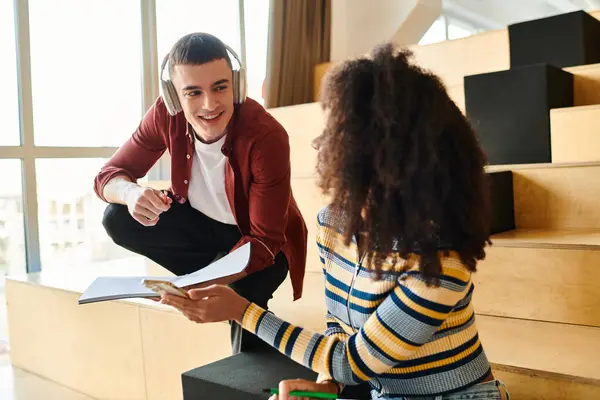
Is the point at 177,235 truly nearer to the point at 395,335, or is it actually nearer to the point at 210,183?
the point at 210,183

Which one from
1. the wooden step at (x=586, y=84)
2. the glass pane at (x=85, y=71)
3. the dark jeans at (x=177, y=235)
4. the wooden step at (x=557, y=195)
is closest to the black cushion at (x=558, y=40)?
the wooden step at (x=586, y=84)

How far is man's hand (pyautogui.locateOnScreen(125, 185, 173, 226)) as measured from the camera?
4.37ft

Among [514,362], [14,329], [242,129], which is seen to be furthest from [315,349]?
[14,329]

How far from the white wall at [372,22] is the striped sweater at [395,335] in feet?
9.43

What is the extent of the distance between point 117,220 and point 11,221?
1.25 m

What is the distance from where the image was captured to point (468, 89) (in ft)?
6.36

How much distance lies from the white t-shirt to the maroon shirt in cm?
3

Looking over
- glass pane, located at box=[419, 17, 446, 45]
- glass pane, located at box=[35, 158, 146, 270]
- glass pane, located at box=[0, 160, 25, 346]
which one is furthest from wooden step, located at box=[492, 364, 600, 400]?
glass pane, located at box=[419, 17, 446, 45]

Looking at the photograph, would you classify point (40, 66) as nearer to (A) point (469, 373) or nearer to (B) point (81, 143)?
(B) point (81, 143)

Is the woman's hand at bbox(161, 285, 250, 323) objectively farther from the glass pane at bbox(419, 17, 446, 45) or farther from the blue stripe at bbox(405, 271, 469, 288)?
the glass pane at bbox(419, 17, 446, 45)

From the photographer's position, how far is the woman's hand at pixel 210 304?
3.08ft

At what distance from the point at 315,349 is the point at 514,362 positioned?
1.63 feet

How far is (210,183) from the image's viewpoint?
1522mm

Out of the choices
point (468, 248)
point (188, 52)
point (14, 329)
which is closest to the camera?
point (468, 248)
